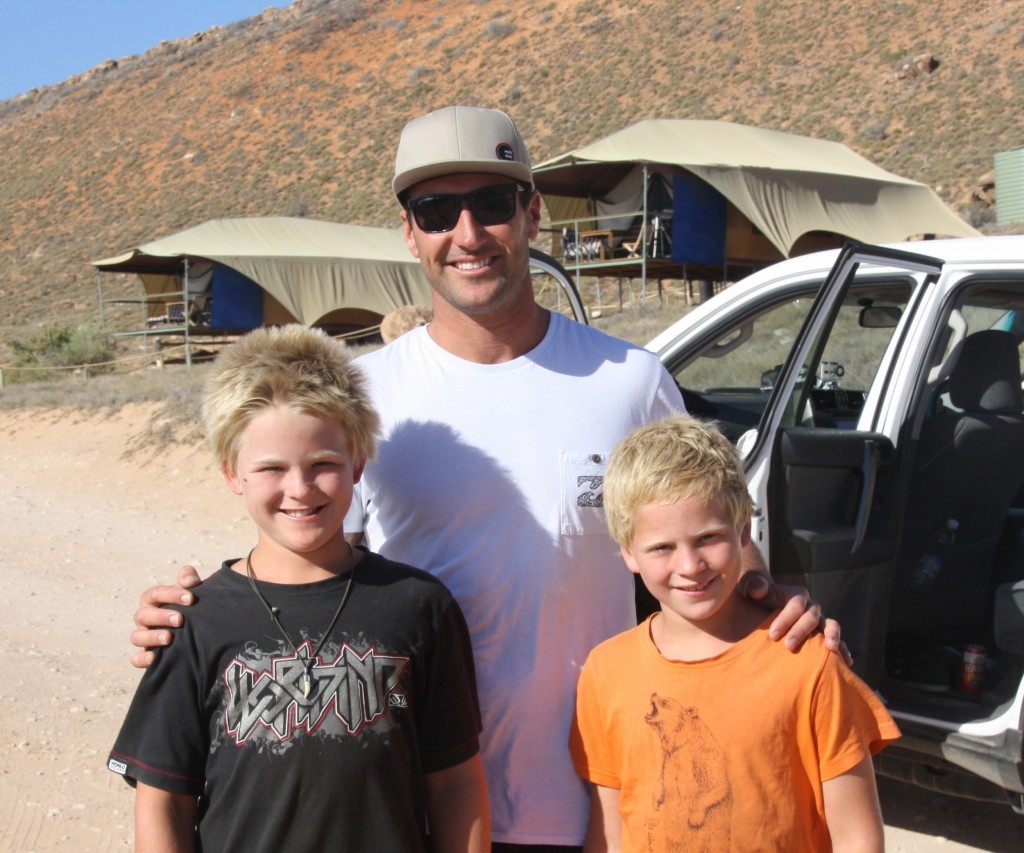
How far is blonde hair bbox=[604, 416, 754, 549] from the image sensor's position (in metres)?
1.95

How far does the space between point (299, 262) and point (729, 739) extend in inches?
989

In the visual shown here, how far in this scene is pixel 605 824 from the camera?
204 centimetres

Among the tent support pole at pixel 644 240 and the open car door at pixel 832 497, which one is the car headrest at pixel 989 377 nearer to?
the open car door at pixel 832 497

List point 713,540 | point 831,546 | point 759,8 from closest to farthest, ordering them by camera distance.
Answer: point 713,540 < point 831,546 < point 759,8

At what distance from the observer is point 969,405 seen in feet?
12.9

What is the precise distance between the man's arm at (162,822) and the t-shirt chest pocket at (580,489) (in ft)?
2.66

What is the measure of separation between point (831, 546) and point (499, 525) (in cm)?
171

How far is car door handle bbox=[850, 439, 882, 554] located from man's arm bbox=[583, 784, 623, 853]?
5.40 ft

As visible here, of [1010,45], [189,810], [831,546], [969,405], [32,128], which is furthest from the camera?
[32,128]

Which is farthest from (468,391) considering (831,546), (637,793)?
(831,546)

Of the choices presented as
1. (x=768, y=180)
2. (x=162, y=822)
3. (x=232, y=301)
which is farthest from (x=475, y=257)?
(x=232, y=301)

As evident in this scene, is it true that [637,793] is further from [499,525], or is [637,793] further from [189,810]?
[189,810]

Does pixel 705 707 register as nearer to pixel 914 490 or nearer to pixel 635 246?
pixel 914 490

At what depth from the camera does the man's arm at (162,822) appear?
181 cm
